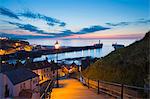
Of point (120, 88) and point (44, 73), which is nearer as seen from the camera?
point (120, 88)

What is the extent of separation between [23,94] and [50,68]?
27.0 metres

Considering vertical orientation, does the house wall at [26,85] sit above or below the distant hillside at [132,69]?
below

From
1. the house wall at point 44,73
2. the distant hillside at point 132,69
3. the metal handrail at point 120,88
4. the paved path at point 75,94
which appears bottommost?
the house wall at point 44,73

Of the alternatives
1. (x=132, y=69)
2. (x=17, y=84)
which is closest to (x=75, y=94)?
(x=132, y=69)

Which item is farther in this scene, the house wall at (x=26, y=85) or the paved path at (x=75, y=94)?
the house wall at (x=26, y=85)

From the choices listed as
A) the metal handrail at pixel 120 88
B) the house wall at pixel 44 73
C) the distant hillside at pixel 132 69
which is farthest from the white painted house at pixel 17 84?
the metal handrail at pixel 120 88

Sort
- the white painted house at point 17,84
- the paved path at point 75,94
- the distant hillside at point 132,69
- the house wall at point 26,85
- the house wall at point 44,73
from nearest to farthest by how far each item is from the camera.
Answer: the distant hillside at point 132,69 < the paved path at point 75,94 < the white painted house at point 17,84 < the house wall at point 26,85 < the house wall at point 44,73

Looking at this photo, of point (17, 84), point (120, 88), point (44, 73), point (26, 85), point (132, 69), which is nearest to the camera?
point (120, 88)

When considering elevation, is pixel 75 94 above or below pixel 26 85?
above

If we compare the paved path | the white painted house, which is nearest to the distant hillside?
the paved path

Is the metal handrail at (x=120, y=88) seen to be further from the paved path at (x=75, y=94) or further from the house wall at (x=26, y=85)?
the house wall at (x=26, y=85)

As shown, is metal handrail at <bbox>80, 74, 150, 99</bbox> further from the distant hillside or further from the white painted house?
the white painted house

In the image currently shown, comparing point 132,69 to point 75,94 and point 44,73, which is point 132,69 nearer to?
point 75,94

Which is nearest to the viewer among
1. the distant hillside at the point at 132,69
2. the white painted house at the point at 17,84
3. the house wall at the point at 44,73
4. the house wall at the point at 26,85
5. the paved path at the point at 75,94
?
the distant hillside at the point at 132,69
